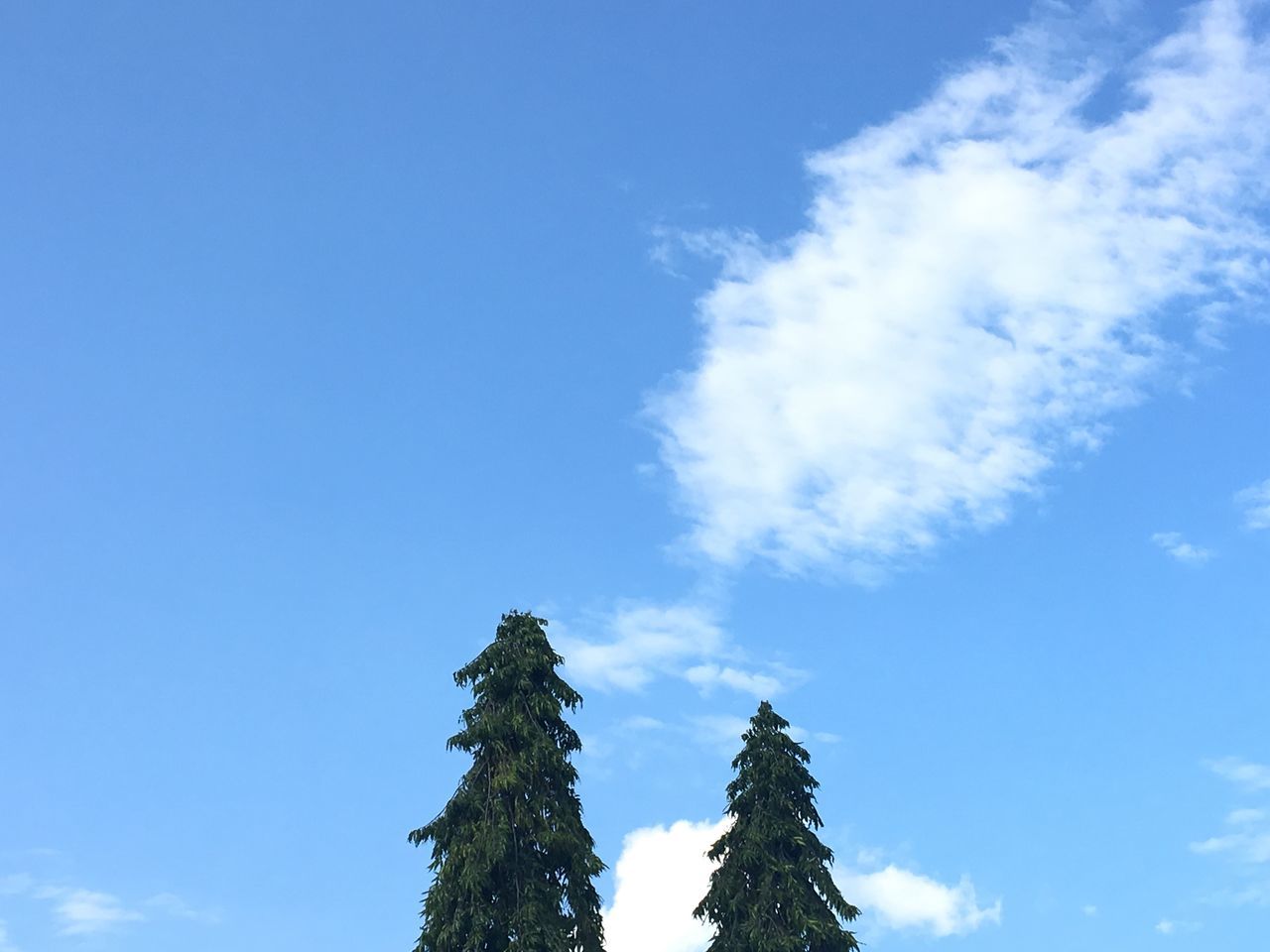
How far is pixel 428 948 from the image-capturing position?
36125mm

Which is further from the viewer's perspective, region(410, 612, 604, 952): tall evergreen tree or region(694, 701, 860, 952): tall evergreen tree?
region(694, 701, 860, 952): tall evergreen tree

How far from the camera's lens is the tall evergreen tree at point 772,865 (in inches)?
1682

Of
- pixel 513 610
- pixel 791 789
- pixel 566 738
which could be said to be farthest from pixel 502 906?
pixel 791 789

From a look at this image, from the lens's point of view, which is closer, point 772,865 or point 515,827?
point 515,827

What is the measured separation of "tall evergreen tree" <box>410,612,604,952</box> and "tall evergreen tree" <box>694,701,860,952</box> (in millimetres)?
7322

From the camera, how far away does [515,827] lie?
36.9 meters

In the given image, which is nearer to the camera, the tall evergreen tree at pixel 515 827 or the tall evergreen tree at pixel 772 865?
the tall evergreen tree at pixel 515 827

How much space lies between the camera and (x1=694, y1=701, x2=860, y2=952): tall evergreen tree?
42.7 metres

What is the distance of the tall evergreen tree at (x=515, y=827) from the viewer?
3578cm

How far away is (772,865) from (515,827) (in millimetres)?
10853

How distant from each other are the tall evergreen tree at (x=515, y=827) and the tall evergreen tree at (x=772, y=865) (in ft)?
24.0

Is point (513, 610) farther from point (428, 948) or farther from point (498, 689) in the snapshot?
point (428, 948)

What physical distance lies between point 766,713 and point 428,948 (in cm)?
1511

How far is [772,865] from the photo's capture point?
143ft
